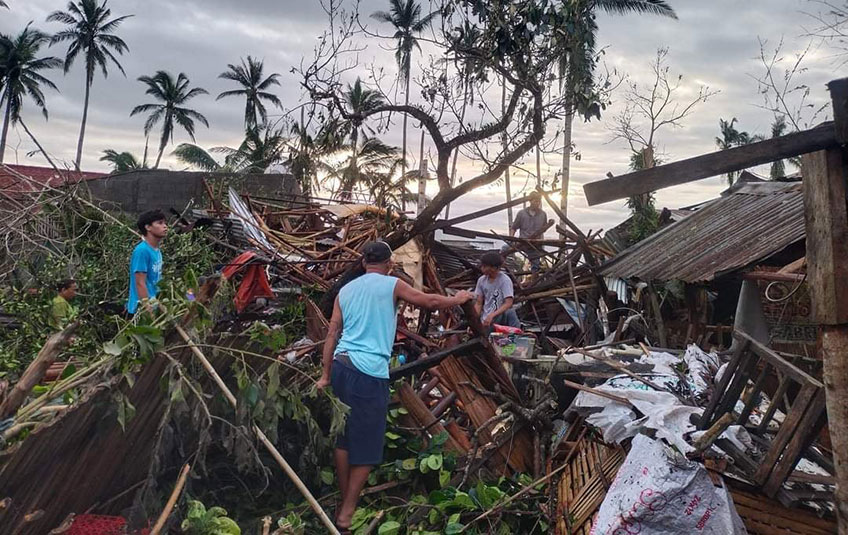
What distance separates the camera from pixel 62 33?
112 feet

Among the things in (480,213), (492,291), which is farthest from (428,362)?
(480,213)

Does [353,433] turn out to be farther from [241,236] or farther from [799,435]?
[241,236]

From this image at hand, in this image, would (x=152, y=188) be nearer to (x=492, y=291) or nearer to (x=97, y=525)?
(x=492, y=291)

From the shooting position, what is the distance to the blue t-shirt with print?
4.84 metres

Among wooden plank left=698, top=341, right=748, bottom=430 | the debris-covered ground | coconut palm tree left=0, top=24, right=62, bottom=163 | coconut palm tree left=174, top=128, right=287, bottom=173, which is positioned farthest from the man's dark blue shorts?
coconut palm tree left=0, top=24, right=62, bottom=163

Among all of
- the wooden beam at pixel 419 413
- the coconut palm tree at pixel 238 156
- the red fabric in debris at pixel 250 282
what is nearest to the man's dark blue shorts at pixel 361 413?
the wooden beam at pixel 419 413

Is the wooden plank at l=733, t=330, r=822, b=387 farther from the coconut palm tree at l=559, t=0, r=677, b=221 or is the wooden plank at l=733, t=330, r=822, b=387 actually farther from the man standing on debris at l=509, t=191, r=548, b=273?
the man standing on debris at l=509, t=191, r=548, b=273

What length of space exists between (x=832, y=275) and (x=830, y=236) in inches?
6.0

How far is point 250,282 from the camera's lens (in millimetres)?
7566

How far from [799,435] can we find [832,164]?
1.46 metres

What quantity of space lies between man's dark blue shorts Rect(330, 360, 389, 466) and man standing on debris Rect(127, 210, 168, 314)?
199cm

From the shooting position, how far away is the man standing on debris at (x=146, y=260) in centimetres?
483

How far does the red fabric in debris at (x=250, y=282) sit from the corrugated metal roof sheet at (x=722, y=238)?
14.6 feet

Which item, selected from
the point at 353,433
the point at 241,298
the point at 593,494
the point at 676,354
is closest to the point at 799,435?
the point at 593,494
